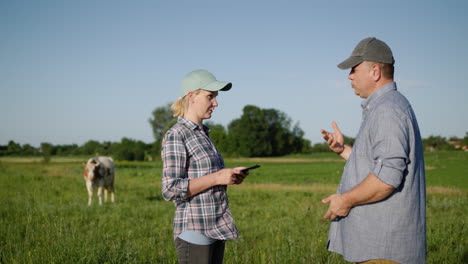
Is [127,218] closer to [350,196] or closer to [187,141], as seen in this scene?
[187,141]

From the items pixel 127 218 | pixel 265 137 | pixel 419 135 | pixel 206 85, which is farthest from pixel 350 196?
pixel 265 137

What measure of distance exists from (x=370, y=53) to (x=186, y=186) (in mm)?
1532

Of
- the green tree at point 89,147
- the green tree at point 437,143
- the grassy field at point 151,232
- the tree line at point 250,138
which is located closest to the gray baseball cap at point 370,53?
the grassy field at point 151,232

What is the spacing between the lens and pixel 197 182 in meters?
2.61

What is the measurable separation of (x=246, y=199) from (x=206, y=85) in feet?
42.9

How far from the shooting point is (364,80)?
2.50 m

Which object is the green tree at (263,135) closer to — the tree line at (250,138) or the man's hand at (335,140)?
the tree line at (250,138)

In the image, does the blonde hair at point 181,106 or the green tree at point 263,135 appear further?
the green tree at point 263,135

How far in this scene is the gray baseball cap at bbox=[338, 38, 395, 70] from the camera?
2.39 meters

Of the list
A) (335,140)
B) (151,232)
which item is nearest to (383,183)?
Result: (335,140)

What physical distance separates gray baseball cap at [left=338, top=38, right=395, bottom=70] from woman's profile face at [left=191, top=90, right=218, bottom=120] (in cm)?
105

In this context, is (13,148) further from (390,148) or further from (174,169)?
(390,148)

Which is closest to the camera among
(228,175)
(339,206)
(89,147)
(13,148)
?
(339,206)

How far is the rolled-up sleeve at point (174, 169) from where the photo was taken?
2.59 metres
